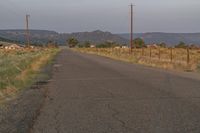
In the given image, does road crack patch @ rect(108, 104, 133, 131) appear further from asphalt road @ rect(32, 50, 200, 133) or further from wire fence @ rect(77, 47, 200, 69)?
wire fence @ rect(77, 47, 200, 69)

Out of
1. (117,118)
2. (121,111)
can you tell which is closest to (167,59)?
(121,111)

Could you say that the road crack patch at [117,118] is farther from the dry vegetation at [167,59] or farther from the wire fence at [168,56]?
the wire fence at [168,56]

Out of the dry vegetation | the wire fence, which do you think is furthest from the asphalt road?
the wire fence

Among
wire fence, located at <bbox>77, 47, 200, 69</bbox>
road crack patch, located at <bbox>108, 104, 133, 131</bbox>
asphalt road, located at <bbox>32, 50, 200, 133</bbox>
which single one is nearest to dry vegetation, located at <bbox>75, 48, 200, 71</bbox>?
wire fence, located at <bbox>77, 47, 200, 69</bbox>

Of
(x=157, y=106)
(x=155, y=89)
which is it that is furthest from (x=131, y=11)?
(x=157, y=106)

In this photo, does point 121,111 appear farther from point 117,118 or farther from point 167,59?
point 167,59

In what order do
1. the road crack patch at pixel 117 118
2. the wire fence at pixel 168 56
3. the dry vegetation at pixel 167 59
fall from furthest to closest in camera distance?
the wire fence at pixel 168 56 → the dry vegetation at pixel 167 59 → the road crack patch at pixel 117 118

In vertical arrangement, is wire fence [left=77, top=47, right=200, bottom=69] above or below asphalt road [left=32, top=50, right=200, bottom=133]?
below

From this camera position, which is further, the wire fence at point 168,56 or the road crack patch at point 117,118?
the wire fence at point 168,56

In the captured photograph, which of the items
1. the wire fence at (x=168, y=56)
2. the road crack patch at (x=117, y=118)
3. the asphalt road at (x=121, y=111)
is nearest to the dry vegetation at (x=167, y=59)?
the wire fence at (x=168, y=56)

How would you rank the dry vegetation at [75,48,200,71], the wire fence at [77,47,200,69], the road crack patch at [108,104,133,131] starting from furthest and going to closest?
1. the wire fence at [77,47,200,69]
2. the dry vegetation at [75,48,200,71]
3. the road crack patch at [108,104,133,131]

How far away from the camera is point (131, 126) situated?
31.2ft

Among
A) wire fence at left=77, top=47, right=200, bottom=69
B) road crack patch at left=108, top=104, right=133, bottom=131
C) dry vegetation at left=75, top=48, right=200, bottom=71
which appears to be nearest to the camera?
road crack patch at left=108, top=104, right=133, bottom=131

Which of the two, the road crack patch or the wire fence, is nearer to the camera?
the road crack patch
